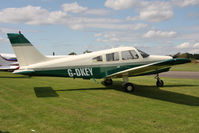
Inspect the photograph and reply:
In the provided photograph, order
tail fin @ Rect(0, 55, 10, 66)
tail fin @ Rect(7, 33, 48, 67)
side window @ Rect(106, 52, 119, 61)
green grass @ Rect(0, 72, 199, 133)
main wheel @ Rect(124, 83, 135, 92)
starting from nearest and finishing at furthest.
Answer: green grass @ Rect(0, 72, 199, 133), tail fin @ Rect(7, 33, 48, 67), main wheel @ Rect(124, 83, 135, 92), side window @ Rect(106, 52, 119, 61), tail fin @ Rect(0, 55, 10, 66)

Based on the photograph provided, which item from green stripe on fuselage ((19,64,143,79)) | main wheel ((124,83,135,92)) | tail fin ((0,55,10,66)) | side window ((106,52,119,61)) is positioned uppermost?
tail fin ((0,55,10,66))

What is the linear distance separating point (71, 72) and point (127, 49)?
12.5 feet

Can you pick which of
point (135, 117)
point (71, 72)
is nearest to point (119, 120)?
point (135, 117)

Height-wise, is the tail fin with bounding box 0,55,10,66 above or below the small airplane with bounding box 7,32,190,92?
above

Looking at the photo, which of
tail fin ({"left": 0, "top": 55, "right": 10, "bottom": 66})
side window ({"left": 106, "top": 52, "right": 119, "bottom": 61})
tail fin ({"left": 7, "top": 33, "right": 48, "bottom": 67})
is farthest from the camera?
tail fin ({"left": 0, "top": 55, "right": 10, "bottom": 66})

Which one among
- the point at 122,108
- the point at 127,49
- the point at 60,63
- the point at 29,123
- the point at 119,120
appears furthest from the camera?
the point at 127,49

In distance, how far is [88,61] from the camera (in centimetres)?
1113

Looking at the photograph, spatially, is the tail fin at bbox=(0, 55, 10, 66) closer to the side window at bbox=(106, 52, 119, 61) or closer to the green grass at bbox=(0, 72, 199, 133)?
the side window at bbox=(106, 52, 119, 61)

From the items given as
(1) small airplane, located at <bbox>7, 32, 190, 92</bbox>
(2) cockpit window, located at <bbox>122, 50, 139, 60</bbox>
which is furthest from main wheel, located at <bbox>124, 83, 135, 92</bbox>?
(2) cockpit window, located at <bbox>122, 50, 139, 60</bbox>

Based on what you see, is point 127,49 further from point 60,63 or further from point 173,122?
point 173,122

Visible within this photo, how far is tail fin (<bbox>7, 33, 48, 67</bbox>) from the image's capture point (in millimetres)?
9898

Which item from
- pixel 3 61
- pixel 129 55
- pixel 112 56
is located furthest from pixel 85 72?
pixel 3 61

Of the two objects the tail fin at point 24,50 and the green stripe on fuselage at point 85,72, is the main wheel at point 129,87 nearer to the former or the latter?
the green stripe on fuselage at point 85,72

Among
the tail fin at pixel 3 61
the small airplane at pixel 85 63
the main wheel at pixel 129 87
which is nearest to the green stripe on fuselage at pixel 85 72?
the small airplane at pixel 85 63
